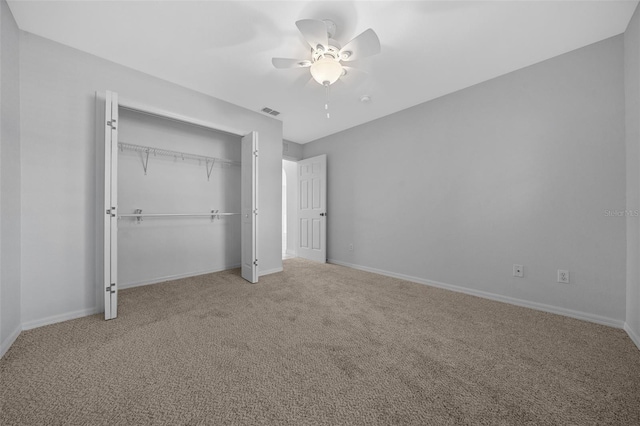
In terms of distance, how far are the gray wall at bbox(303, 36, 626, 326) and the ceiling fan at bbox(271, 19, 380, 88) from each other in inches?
70.2

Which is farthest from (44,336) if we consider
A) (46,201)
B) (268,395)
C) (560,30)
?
(560,30)

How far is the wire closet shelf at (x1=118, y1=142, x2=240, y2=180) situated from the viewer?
9.91ft

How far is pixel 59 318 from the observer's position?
2.18 m

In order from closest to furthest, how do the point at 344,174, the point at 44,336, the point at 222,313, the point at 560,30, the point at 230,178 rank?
the point at 44,336 < the point at 560,30 < the point at 222,313 < the point at 230,178 < the point at 344,174

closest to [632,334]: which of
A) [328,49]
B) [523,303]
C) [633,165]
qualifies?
[523,303]

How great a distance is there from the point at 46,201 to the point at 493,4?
13.3ft

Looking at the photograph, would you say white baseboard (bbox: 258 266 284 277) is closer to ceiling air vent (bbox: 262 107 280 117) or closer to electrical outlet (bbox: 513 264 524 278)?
ceiling air vent (bbox: 262 107 280 117)

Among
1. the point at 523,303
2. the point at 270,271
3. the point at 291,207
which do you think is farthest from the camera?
the point at 291,207

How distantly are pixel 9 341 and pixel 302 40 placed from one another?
10.9ft

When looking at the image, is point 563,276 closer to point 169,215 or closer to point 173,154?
point 169,215

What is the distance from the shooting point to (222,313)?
92.4 inches

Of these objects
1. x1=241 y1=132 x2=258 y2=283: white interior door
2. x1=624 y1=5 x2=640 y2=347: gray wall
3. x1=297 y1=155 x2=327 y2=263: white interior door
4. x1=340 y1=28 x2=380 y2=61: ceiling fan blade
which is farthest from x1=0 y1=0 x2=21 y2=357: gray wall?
x1=624 y1=5 x2=640 y2=347: gray wall

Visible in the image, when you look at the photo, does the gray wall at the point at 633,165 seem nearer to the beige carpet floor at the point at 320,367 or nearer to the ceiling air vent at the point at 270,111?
the beige carpet floor at the point at 320,367

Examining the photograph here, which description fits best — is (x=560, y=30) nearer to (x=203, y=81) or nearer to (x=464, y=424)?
(x=464, y=424)
